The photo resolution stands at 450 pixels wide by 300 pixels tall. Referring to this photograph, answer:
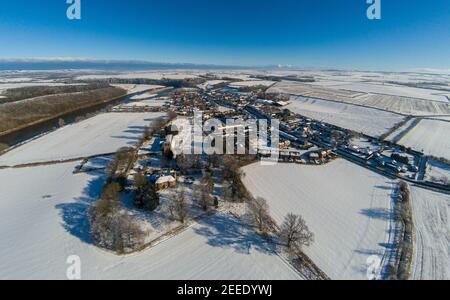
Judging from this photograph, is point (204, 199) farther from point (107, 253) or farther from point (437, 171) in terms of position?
point (437, 171)

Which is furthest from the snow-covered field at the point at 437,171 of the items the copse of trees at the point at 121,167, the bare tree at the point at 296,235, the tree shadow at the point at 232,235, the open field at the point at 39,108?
the open field at the point at 39,108

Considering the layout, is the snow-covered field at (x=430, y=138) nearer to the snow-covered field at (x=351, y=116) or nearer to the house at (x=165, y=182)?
the snow-covered field at (x=351, y=116)

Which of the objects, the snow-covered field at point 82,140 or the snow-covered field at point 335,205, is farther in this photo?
the snow-covered field at point 82,140

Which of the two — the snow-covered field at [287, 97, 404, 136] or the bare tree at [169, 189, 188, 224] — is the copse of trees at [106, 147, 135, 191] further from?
the snow-covered field at [287, 97, 404, 136]

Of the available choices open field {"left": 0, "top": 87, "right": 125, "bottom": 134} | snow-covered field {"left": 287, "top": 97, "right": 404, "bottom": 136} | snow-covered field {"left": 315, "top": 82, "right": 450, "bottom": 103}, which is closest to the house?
snow-covered field {"left": 287, "top": 97, "right": 404, "bottom": 136}
